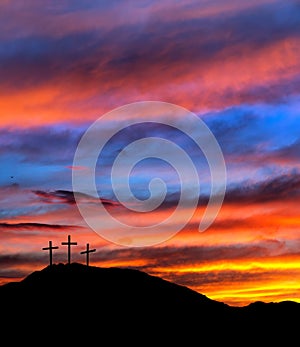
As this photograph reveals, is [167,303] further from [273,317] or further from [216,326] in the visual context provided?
[273,317]

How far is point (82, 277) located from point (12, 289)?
516 inches

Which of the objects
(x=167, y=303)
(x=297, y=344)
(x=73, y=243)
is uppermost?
(x=73, y=243)

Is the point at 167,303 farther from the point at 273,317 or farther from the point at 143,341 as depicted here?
the point at 273,317

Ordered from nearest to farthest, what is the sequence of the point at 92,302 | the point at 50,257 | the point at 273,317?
the point at 50,257 < the point at 92,302 < the point at 273,317

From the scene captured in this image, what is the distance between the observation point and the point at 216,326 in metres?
127

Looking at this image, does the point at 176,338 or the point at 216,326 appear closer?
the point at 176,338

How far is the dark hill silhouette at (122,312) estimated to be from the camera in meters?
116

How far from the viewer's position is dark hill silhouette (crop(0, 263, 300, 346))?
11575 centimetres

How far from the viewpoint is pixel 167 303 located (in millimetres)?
128250

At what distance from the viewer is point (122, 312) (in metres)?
123

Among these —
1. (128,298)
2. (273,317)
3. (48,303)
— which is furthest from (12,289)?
(273,317)

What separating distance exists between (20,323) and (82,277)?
1545 cm

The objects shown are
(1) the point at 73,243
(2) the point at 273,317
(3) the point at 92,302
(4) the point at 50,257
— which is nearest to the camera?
(1) the point at 73,243

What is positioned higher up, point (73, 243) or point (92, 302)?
point (73, 243)
